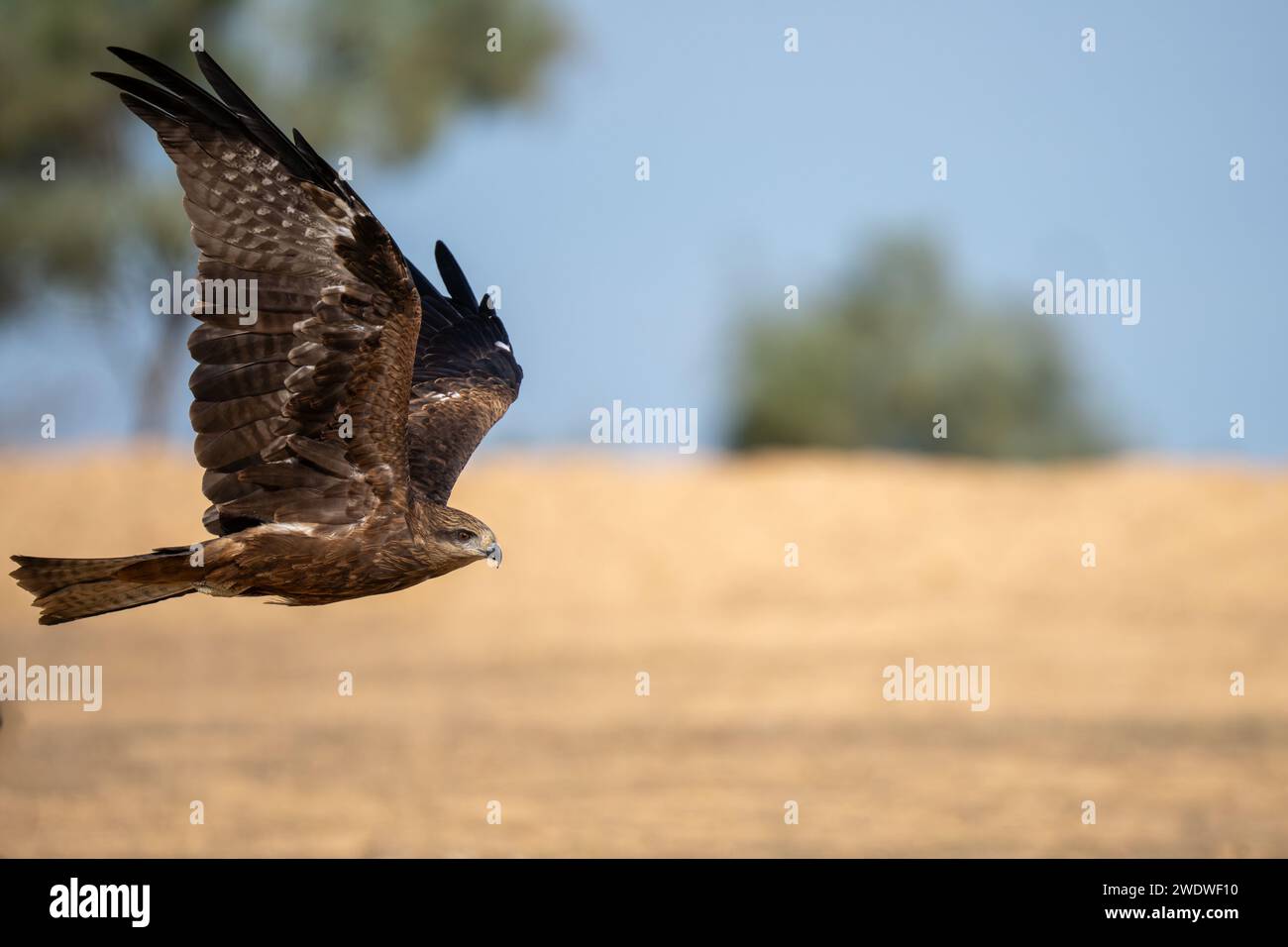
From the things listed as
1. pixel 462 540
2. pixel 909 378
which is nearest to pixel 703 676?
pixel 462 540

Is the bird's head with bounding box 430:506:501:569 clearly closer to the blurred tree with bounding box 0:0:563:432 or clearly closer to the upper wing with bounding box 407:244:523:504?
the upper wing with bounding box 407:244:523:504

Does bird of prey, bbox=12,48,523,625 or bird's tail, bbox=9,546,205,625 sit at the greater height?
bird of prey, bbox=12,48,523,625

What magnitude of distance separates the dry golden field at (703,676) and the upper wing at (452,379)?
11.6 ft

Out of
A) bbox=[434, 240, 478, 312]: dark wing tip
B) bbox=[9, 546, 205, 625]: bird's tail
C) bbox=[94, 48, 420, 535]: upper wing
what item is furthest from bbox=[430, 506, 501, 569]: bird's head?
bbox=[434, 240, 478, 312]: dark wing tip

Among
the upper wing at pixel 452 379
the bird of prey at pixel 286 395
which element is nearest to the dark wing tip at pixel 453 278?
the upper wing at pixel 452 379

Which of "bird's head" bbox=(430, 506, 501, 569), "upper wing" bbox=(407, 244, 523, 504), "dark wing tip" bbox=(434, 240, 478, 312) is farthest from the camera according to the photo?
"dark wing tip" bbox=(434, 240, 478, 312)

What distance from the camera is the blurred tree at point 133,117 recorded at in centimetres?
3816

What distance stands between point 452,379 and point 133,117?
30616 mm

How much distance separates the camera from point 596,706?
23547 mm

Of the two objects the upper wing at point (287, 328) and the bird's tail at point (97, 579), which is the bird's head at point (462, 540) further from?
the bird's tail at point (97, 579)

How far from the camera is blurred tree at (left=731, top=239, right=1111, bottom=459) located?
47.6 metres

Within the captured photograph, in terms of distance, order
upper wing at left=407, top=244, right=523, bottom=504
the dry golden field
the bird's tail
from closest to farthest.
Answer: the bird's tail
upper wing at left=407, top=244, right=523, bottom=504
the dry golden field

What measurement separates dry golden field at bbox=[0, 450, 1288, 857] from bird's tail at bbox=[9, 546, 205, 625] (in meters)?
3.71
